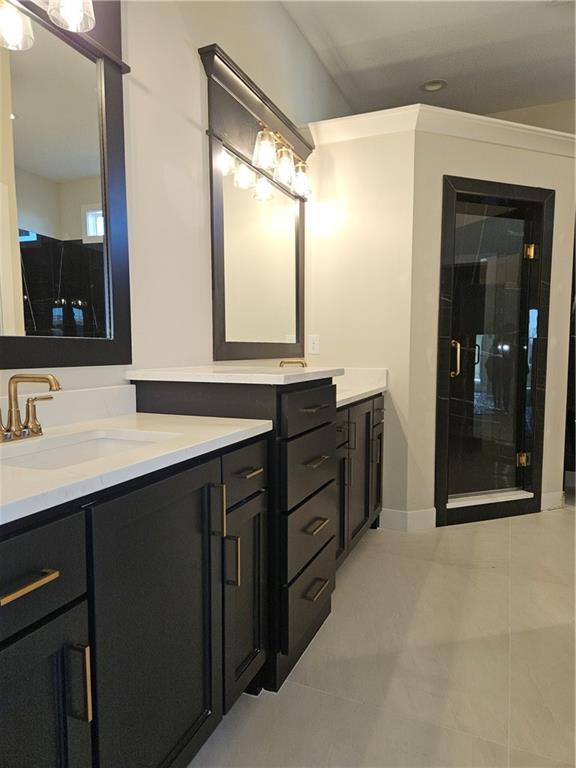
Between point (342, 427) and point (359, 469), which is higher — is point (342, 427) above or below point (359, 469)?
above

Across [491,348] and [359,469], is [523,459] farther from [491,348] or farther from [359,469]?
[359,469]

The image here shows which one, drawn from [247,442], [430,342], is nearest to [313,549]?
[247,442]

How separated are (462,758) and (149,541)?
1.03 m

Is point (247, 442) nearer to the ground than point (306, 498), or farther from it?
farther from it

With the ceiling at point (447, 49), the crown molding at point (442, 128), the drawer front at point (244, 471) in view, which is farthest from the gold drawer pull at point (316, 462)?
the ceiling at point (447, 49)

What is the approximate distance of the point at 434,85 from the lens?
11.5 ft

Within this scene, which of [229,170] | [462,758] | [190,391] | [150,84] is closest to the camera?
[462,758]

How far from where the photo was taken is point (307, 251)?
2932mm

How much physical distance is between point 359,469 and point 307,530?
0.78 metres

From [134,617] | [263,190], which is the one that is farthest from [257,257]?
[134,617]

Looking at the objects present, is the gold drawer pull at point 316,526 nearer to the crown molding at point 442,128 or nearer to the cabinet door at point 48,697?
the cabinet door at point 48,697

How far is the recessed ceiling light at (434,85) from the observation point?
3469mm

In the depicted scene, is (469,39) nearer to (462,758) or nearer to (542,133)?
(542,133)

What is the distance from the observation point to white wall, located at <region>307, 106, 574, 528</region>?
8.84 feet
